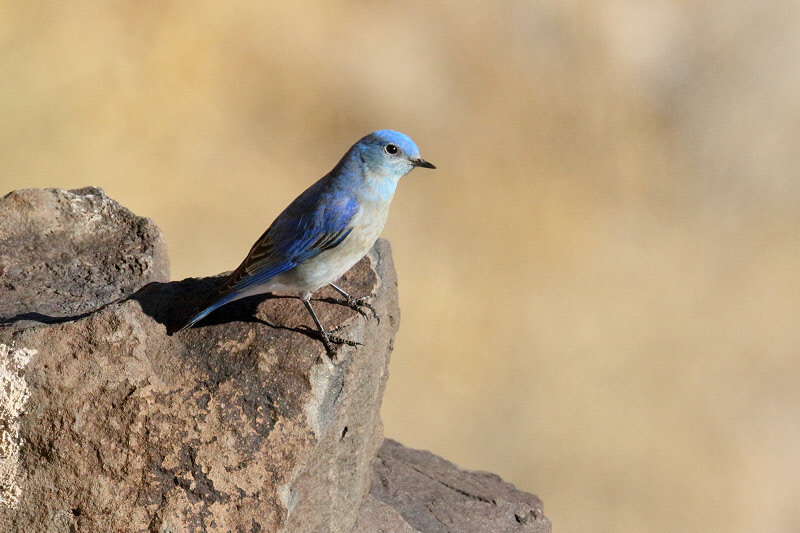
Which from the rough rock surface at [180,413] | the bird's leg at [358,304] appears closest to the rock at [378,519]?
the rough rock surface at [180,413]

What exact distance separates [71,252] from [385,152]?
2230 millimetres

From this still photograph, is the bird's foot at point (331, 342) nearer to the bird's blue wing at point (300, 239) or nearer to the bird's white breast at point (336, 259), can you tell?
the bird's white breast at point (336, 259)

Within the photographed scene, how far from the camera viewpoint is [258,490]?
3.85m

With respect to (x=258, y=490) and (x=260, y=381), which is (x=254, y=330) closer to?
(x=260, y=381)

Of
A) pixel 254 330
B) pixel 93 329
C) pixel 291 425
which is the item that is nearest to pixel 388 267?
pixel 254 330

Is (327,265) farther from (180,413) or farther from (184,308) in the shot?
(180,413)

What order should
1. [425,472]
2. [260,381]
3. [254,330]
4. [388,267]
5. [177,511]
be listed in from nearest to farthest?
[177,511] → [260,381] → [254,330] → [388,267] → [425,472]

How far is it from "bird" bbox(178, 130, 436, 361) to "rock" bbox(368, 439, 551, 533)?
1.66 m

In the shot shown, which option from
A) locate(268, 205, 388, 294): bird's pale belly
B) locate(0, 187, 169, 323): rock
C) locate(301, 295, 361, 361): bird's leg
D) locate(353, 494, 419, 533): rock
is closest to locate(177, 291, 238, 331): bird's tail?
locate(268, 205, 388, 294): bird's pale belly

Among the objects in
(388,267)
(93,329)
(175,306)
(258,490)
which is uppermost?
(388,267)

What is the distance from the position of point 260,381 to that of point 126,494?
81 cm

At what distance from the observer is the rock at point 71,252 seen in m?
4.87

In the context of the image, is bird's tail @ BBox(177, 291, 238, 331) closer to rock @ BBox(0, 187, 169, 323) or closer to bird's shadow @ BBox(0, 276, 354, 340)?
bird's shadow @ BBox(0, 276, 354, 340)

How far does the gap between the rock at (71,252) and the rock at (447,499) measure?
7.07 ft
